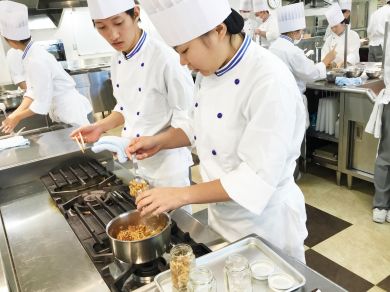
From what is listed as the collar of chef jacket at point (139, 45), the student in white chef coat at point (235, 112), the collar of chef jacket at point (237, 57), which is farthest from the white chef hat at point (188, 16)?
the collar of chef jacket at point (139, 45)

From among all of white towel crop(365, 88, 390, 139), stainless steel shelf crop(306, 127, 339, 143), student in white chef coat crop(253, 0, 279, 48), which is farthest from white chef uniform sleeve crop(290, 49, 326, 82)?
student in white chef coat crop(253, 0, 279, 48)

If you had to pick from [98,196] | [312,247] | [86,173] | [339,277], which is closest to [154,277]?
[98,196]

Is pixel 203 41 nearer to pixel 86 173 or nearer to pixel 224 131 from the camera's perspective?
pixel 224 131

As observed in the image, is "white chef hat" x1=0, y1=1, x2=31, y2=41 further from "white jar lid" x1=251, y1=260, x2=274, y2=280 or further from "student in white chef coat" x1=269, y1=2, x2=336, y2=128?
"white jar lid" x1=251, y1=260, x2=274, y2=280

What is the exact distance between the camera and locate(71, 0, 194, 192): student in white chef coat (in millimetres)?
1686

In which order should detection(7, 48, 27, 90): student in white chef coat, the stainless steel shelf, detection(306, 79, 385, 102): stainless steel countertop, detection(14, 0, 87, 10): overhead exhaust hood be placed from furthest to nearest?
detection(14, 0, 87, 10): overhead exhaust hood
detection(7, 48, 27, 90): student in white chef coat
the stainless steel shelf
detection(306, 79, 385, 102): stainless steel countertop

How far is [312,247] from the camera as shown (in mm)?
2439

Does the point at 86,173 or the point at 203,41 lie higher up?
the point at 203,41

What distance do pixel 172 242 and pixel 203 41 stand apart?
63 cm

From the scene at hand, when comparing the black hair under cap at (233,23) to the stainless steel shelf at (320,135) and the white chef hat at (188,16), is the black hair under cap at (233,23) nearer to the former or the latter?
the white chef hat at (188,16)

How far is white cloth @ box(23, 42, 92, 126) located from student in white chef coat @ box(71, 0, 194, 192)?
3.17 feet

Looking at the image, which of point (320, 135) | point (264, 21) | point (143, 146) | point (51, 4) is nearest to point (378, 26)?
point (264, 21)

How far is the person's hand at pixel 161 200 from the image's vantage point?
102 centimetres

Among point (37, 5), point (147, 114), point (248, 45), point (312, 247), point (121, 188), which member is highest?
point (37, 5)
